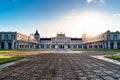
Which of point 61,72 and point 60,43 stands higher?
point 60,43

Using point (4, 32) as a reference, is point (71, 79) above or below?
below

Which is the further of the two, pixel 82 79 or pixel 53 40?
pixel 53 40

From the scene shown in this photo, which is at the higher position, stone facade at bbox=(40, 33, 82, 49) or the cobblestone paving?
stone facade at bbox=(40, 33, 82, 49)

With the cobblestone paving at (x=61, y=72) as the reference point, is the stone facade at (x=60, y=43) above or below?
above

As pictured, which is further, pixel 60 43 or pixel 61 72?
pixel 60 43

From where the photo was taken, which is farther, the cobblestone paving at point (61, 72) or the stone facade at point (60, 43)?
the stone facade at point (60, 43)

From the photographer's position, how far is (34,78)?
948 cm

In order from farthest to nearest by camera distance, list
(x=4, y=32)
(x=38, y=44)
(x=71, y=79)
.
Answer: (x=38, y=44), (x=4, y=32), (x=71, y=79)

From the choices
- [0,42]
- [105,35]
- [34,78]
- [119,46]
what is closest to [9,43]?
[0,42]

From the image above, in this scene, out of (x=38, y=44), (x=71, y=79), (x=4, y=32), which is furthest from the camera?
(x=38, y=44)

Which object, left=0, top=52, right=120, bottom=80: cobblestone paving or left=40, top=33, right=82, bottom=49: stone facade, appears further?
left=40, top=33, right=82, bottom=49: stone facade

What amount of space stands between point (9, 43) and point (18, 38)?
580 cm

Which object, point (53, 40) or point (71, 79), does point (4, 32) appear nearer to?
point (53, 40)

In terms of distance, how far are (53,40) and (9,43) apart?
2637 inches
